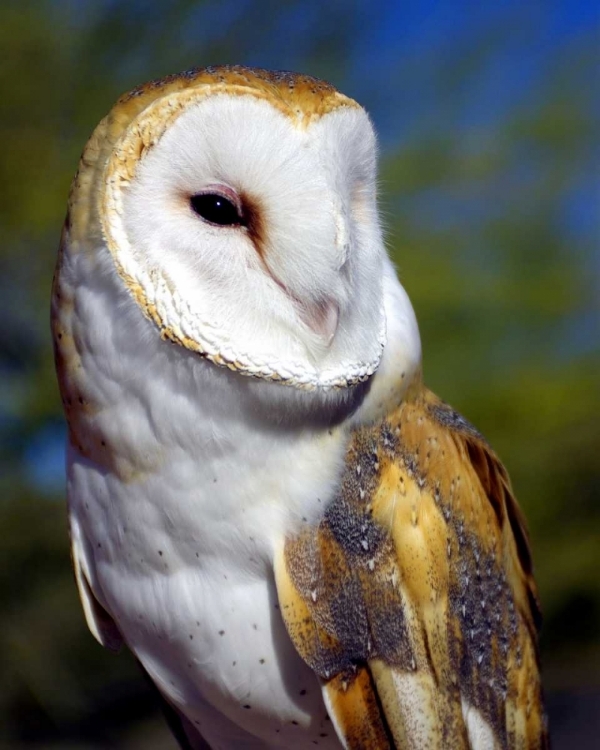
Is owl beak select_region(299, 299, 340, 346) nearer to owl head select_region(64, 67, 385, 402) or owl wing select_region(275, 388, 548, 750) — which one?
owl head select_region(64, 67, 385, 402)

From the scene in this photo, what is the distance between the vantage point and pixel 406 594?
844 mm

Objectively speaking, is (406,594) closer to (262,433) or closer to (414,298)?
(262,433)

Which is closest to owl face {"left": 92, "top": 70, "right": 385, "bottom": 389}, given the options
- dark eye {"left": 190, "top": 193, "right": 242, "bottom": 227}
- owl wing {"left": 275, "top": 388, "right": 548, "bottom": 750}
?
dark eye {"left": 190, "top": 193, "right": 242, "bottom": 227}

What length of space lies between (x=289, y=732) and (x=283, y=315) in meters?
0.45

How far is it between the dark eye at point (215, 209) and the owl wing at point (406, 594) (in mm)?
244

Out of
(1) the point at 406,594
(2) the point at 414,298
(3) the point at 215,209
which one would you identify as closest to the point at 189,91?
(3) the point at 215,209

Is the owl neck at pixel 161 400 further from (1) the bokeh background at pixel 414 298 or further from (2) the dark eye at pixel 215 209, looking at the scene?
(1) the bokeh background at pixel 414 298

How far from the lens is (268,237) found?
716 mm

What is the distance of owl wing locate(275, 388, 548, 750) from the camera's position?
794 millimetres

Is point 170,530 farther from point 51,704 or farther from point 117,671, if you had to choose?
point 117,671

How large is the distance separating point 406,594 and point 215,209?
0.43 m

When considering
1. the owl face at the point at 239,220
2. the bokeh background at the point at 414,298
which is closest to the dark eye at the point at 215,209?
the owl face at the point at 239,220

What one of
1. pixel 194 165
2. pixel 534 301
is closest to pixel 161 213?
pixel 194 165

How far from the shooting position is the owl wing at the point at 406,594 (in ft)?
2.61
